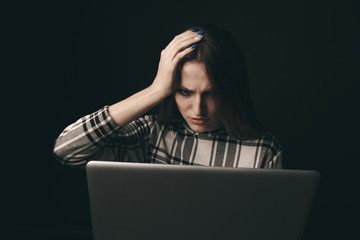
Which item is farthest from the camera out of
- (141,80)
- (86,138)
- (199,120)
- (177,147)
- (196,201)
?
(141,80)

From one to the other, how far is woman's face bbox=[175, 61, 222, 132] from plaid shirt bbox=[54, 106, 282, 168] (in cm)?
9

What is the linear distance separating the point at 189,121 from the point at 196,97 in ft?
0.44

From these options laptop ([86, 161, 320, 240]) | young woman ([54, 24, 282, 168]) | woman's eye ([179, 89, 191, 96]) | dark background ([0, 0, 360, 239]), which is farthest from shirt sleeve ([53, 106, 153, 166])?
dark background ([0, 0, 360, 239])

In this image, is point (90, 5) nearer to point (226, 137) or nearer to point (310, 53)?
point (226, 137)

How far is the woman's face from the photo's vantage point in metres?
0.89

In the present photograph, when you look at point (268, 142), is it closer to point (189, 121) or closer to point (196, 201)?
point (189, 121)

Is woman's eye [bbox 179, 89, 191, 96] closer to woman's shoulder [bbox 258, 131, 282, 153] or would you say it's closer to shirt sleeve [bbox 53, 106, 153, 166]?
shirt sleeve [bbox 53, 106, 153, 166]

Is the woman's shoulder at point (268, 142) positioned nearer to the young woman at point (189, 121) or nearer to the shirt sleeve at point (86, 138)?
the young woman at point (189, 121)

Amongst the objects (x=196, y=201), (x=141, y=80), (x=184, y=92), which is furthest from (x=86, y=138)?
(x=141, y=80)

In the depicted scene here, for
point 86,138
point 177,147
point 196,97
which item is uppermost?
point 196,97

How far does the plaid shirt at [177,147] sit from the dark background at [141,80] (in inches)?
15.7

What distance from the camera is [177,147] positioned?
111cm

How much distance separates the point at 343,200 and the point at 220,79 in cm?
108

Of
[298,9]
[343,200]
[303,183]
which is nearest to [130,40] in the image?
[298,9]
